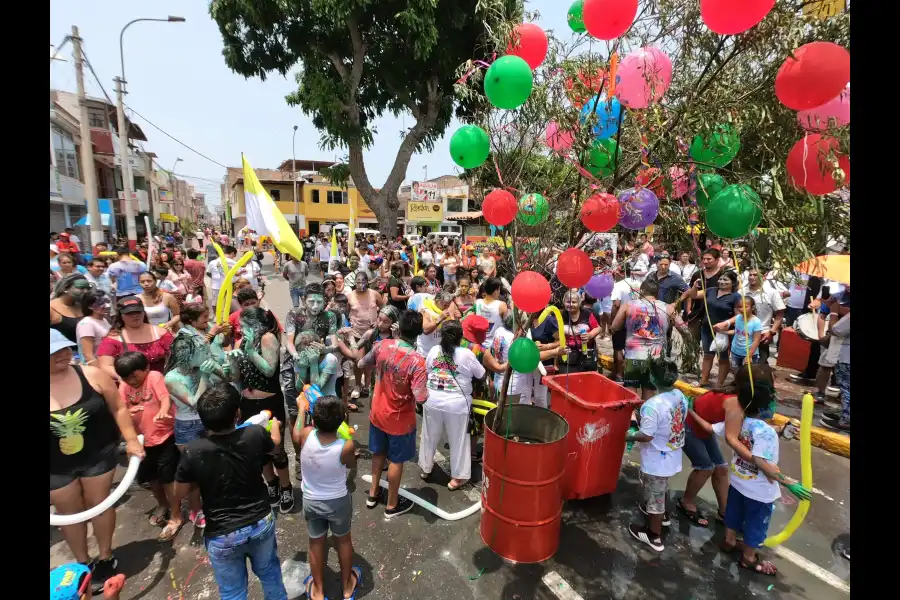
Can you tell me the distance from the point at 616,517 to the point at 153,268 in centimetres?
924

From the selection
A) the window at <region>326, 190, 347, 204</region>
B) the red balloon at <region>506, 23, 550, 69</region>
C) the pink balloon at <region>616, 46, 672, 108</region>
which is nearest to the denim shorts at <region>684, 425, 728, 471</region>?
the pink balloon at <region>616, 46, 672, 108</region>

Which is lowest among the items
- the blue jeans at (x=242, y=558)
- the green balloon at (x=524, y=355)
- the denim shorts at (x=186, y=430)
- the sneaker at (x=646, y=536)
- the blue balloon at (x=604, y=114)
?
the sneaker at (x=646, y=536)

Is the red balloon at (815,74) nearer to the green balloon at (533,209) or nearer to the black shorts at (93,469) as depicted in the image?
the green balloon at (533,209)

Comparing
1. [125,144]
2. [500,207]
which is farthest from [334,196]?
[500,207]

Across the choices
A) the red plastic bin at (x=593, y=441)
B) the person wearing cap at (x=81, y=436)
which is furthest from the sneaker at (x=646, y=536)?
the person wearing cap at (x=81, y=436)

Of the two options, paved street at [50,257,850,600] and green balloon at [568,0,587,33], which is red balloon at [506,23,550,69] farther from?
paved street at [50,257,850,600]

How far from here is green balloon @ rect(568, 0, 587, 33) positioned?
2.79 m

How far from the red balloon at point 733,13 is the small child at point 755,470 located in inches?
82.7

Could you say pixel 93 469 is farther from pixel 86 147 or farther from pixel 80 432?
pixel 86 147

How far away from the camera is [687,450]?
353 centimetres

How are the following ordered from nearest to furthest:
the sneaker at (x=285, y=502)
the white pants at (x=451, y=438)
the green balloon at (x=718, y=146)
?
the green balloon at (x=718, y=146)
the sneaker at (x=285, y=502)
the white pants at (x=451, y=438)

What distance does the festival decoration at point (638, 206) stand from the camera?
99.7 inches

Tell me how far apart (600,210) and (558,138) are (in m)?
0.73
